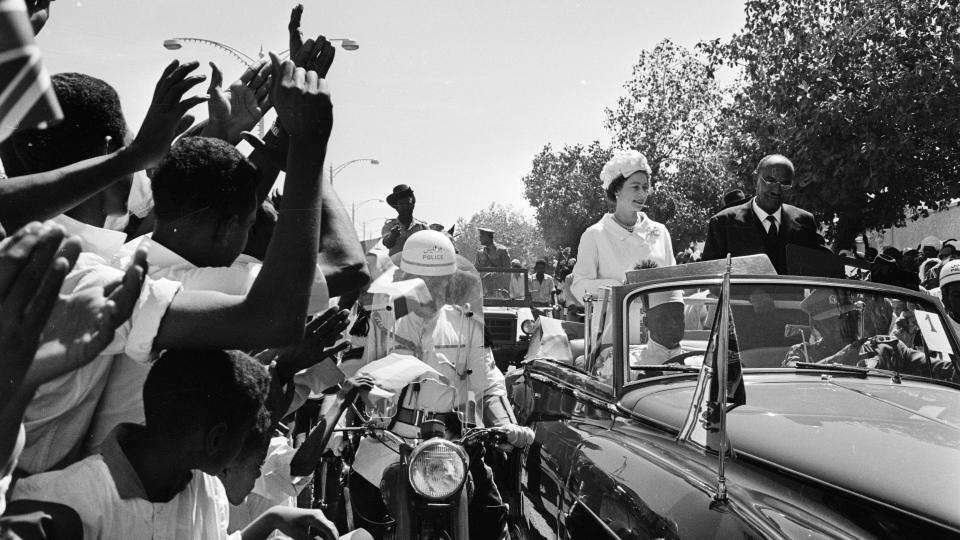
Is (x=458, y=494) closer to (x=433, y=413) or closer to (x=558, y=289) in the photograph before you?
(x=433, y=413)

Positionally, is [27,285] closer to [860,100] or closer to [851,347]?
[851,347]

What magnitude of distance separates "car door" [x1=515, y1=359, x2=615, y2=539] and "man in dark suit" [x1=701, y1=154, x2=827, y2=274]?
1702mm

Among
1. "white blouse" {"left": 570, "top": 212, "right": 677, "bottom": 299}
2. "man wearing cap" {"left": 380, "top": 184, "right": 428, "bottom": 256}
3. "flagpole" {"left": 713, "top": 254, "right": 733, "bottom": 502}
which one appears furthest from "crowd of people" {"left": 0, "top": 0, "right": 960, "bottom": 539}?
"man wearing cap" {"left": 380, "top": 184, "right": 428, "bottom": 256}

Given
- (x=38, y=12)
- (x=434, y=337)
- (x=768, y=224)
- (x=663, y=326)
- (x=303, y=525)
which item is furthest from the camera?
(x=768, y=224)

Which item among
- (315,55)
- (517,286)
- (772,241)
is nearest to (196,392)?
(315,55)

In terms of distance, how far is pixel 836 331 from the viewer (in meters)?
3.68

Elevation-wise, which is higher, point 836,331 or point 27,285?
point 27,285

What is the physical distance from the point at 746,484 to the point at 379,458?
5.25 feet

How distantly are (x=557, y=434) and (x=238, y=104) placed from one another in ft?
7.21

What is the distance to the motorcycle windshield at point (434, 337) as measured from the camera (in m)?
3.93

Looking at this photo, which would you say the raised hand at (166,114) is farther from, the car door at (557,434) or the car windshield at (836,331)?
the car windshield at (836,331)

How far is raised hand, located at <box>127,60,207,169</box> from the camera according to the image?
5.60 ft

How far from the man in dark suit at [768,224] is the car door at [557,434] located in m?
1.70

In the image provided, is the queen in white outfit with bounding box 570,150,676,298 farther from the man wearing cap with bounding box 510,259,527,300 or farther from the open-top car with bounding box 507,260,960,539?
the man wearing cap with bounding box 510,259,527,300
